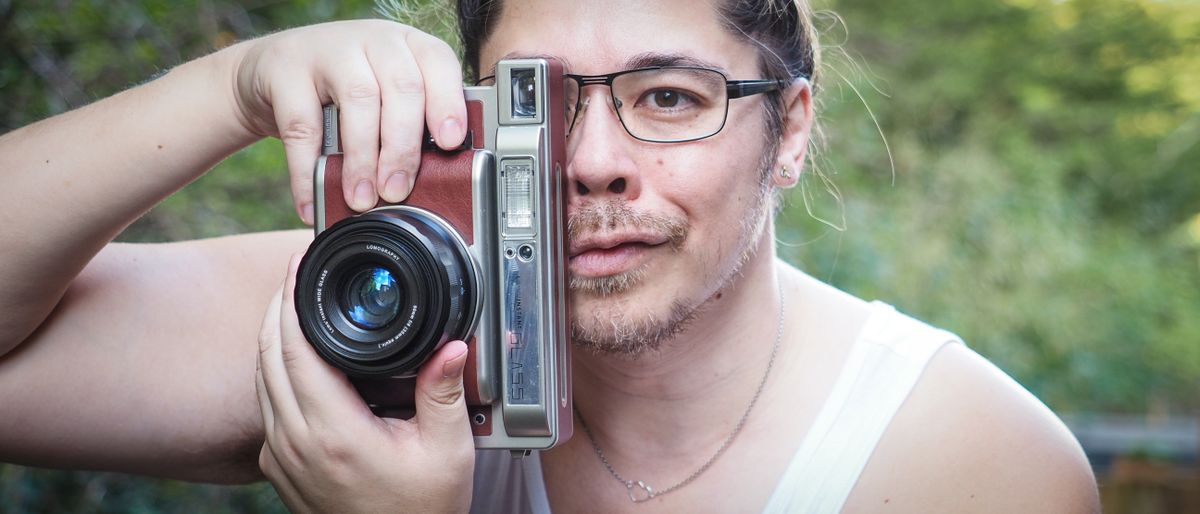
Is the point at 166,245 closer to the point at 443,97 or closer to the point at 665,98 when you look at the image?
the point at 443,97

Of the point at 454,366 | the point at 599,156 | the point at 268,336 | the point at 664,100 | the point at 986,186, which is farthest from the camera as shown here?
the point at 986,186

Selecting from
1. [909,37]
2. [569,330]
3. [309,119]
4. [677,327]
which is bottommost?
[909,37]

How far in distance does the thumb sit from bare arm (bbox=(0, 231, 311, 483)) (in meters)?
0.62

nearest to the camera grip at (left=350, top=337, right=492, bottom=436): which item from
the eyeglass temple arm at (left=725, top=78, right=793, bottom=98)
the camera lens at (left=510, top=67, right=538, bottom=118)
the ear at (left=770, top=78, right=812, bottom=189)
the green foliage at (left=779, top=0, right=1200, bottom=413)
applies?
the camera lens at (left=510, top=67, right=538, bottom=118)

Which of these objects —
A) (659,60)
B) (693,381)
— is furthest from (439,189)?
(693,381)

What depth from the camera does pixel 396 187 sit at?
1.52 m

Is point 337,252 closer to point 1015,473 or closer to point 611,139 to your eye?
point 611,139

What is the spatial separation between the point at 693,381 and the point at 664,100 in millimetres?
577

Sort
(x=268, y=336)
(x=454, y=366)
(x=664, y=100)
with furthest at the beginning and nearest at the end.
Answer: (x=664, y=100) < (x=268, y=336) < (x=454, y=366)

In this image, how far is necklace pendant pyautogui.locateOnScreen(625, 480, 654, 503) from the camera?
2.02m

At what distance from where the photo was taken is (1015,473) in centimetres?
182

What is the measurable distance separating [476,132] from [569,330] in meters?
0.33

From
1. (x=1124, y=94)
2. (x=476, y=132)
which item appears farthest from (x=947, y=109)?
(x=476, y=132)

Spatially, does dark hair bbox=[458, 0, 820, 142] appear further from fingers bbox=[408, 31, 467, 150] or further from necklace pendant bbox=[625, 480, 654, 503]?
necklace pendant bbox=[625, 480, 654, 503]
